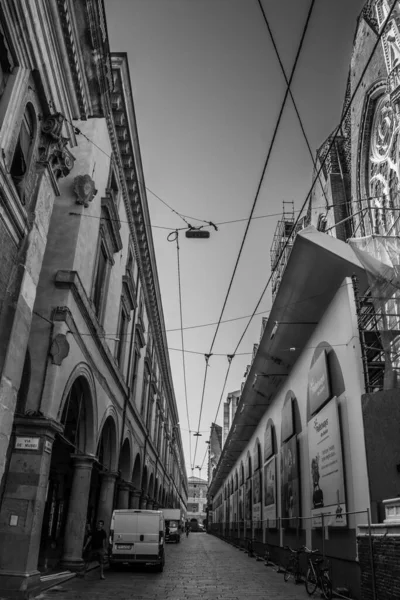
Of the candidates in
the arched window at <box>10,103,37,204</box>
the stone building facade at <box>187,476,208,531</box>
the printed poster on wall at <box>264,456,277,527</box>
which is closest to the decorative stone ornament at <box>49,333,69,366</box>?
the arched window at <box>10,103,37,204</box>

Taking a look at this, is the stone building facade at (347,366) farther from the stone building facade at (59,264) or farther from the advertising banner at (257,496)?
the stone building facade at (59,264)

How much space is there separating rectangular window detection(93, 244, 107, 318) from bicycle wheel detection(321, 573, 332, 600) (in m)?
9.04

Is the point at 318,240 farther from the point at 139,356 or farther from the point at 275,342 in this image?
the point at 139,356

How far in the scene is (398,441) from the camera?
7.91 meters

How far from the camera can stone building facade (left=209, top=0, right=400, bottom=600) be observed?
325 inches

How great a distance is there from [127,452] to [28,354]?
1200cm

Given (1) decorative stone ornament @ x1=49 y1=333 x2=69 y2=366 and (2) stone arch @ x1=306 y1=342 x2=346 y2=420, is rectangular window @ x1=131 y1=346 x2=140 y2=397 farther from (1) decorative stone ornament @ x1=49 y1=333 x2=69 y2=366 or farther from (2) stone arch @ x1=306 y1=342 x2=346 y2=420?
(2) stone arch @ x1=306 y1=342 x2=346 y2=420

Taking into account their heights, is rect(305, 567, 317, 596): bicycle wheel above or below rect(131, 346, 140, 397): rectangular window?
below

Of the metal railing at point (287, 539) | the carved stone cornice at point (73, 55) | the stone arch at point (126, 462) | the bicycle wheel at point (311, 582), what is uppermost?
the carved stone cornice at point (73, 55)

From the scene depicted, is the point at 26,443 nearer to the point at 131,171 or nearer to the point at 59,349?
the point at 59,349

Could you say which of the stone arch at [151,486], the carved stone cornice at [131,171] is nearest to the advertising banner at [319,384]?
the carved stone cornice at [131,171]

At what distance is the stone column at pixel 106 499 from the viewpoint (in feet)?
51.5

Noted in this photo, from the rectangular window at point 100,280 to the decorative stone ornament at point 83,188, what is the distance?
8.29 feet

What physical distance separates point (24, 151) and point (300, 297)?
23.7 ft
